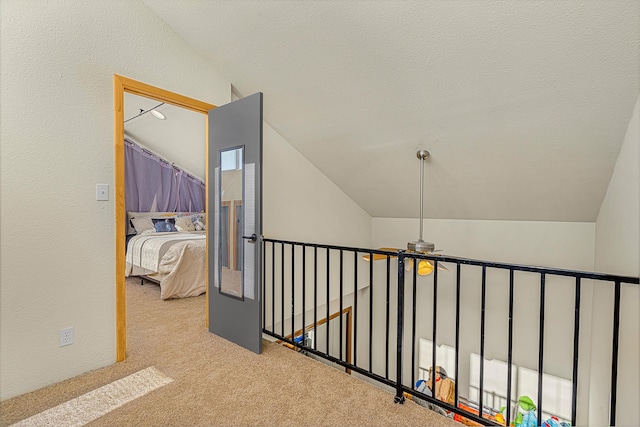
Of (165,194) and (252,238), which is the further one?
(165,194)

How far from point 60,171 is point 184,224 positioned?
371cm

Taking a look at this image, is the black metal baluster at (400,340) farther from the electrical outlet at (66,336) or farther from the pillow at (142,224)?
the pillow at (142,224)

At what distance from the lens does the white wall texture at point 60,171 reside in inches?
74.4

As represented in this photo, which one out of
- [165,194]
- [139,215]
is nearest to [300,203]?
[139,215]

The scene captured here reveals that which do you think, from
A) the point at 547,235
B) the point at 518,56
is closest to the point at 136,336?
the point at 518,56

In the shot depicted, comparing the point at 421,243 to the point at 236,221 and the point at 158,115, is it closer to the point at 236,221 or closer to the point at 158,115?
the point at 236,221

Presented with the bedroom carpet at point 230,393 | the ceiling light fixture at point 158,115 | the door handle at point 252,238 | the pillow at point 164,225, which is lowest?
the bedroom carpet at point 230,393

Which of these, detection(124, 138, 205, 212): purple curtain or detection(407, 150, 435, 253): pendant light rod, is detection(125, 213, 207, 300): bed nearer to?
detection(124, 138, 205, 212): purple curtain

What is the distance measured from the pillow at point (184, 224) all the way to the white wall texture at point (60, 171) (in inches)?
135

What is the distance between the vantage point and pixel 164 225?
548 cm

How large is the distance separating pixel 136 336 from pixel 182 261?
1.27 meters

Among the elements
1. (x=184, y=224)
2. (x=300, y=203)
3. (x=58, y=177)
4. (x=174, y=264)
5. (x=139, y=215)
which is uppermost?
(x=58, y=177)

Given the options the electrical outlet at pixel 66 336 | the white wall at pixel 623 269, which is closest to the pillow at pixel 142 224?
the electrical outlet at pixel 66 336

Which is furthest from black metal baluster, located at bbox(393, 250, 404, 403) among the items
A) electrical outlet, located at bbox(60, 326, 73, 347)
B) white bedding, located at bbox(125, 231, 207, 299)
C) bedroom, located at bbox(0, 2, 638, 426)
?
white bedding, located at bbox(125, 231, 207, 299)
